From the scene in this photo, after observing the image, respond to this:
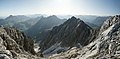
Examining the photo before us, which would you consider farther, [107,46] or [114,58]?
[107,46]

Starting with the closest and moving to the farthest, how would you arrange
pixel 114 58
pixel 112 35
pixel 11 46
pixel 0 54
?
pixel 114 58
pixel 0 54
pixel 112 35
pixel 11 46

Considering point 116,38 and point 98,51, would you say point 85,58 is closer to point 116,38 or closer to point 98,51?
point 98,51

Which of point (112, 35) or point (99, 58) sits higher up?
point (112, 35)

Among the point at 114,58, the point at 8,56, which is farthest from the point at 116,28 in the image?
the point at 8,56

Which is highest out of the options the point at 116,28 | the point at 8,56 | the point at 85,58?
the point at 116,28

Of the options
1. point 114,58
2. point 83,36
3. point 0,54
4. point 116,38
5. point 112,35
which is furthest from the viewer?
point 83,36

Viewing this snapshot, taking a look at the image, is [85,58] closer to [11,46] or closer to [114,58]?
[114,58]

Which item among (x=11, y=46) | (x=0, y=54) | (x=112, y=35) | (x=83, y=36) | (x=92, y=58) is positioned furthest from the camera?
(x=83, y=36)

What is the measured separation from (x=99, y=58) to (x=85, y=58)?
25.3 feet

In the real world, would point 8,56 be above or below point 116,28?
below

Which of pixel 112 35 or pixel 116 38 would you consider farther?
pixel 112 35

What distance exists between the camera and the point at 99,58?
45062mm

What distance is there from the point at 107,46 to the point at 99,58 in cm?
737

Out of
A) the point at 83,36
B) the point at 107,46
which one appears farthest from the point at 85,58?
the point at 83,36
